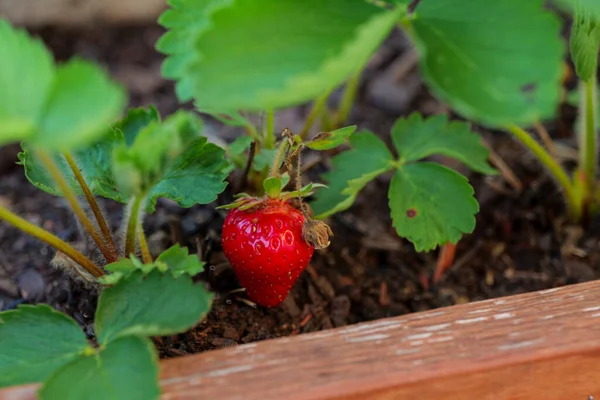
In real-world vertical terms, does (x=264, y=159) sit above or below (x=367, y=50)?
below

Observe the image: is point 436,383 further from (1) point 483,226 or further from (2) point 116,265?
(1) point 483,226

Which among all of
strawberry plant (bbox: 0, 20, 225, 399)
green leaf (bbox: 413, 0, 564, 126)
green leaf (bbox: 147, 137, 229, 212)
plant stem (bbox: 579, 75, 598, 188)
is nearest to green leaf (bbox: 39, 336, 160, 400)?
strawberry plant (bbox: 0, 20, 225, 399)

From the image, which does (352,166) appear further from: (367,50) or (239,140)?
(367,50)

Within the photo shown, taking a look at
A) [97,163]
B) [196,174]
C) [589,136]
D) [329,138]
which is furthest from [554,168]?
[97,163]

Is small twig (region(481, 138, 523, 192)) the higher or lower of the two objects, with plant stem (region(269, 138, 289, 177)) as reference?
lower

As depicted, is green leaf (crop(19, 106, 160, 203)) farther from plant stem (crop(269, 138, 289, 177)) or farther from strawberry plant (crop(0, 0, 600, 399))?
plant stem (crop(269, 138, 289, 177))

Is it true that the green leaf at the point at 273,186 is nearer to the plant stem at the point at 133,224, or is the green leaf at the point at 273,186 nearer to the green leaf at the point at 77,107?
the plant stem at the point at 133,224
